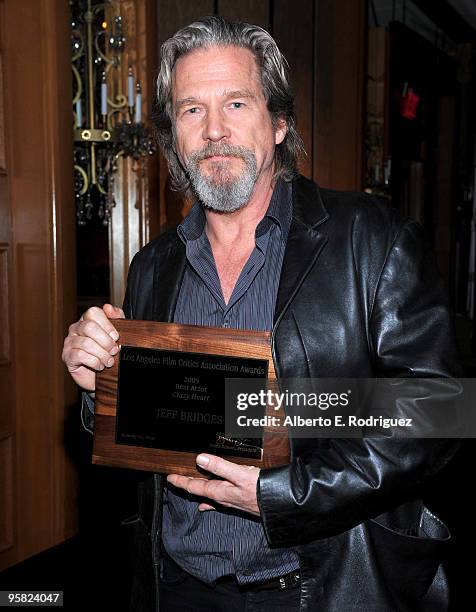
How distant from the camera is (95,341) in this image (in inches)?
53.2

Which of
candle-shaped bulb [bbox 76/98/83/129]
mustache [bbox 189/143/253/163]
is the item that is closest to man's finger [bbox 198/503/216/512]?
mustache [bbox 189/143/253/163]

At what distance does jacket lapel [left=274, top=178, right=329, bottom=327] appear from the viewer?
4.32 feet

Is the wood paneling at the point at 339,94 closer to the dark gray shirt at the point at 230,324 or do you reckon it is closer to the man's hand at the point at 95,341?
the dark gray shirt at the point at 230,324

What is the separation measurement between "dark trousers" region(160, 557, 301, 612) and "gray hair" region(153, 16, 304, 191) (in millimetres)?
905

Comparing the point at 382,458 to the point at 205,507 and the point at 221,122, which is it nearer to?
the point at 205,507

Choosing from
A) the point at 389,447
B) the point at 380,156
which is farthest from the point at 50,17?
the point at 380,156

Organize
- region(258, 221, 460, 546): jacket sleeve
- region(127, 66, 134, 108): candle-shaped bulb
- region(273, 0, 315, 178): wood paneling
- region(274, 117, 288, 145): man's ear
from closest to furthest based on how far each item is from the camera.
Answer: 1. region(258, 221, 460, 546): jacket sleeve
2. region(274, 117, 288, 145): man's ear
3. region(127, 66, 134, 108): candle-shaped bulb
4. region(273, 0, 315, 178): wood paneling

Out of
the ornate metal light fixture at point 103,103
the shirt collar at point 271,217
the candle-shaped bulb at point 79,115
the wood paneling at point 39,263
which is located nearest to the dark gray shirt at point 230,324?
the shirt collar at point 271,217

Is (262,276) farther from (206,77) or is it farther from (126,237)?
(126,237)

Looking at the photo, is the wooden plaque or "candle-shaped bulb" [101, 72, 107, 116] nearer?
the wooden plaque

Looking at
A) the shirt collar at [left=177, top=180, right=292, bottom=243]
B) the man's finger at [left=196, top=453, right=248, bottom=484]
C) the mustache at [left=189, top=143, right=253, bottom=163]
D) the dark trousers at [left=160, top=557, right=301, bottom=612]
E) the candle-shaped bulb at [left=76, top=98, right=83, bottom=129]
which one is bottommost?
the dark trousers at [left=160, top=557, right=301, bottom=612]

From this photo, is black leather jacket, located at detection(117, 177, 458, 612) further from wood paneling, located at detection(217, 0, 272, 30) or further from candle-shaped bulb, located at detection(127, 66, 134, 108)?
wood paneling, located at detection(217, 0, 272, 30)

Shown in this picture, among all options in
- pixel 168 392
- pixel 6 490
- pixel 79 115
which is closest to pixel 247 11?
pixel 79 115

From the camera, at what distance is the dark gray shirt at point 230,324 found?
1308mm
